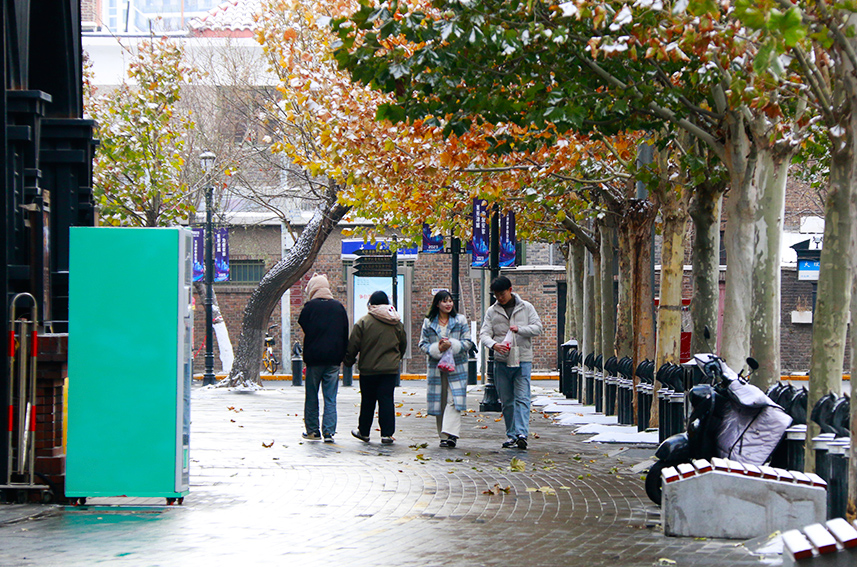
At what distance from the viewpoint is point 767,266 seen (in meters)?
10.6

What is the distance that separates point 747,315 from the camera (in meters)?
11.0

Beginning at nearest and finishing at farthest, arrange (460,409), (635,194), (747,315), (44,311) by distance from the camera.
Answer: (44,311)
(747,315)
(460,409)
(635,194)

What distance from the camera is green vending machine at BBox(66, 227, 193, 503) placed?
8344 millimetres

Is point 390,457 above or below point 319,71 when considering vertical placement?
below

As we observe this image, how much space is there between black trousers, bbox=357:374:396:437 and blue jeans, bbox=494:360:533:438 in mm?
1393

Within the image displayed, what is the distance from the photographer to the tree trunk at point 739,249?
10.6 meters

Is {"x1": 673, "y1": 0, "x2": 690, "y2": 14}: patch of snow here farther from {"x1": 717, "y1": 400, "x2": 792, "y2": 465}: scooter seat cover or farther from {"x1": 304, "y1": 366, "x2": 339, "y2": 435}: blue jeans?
{"x1": 304, "y1": 366, "x2": 339, "y2": 435}: blue jeans

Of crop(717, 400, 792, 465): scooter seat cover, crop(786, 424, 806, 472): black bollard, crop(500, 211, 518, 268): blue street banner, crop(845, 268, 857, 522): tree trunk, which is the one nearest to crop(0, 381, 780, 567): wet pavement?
crop(845, 268, 857, 522): tree trunk

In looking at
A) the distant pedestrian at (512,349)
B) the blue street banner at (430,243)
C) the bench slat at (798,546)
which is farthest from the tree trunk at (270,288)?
the bench slat at (798,546)

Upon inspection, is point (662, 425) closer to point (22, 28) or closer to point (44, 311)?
point (44, 311)

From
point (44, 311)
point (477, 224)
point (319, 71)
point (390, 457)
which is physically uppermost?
point (319, 71)

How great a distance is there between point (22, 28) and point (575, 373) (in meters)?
16.3

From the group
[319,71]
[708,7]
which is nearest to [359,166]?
[319,71]

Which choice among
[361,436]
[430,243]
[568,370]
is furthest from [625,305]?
[430,243]
